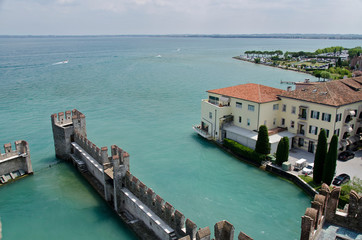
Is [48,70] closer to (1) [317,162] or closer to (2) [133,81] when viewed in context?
(2) [133,81]

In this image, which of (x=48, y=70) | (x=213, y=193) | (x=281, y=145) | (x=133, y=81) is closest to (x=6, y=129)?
(x=213, y=193)

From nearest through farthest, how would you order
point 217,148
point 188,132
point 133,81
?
point 217,148 < point 188,132 < point 133,81

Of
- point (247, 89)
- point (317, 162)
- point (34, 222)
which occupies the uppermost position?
point (247, 89)

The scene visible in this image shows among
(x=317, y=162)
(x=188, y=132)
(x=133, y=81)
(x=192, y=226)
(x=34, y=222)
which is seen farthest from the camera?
(x=133, y=81)

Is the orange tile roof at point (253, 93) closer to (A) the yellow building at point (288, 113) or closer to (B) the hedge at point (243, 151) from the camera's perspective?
(A) the yellow building at point (288, 113)

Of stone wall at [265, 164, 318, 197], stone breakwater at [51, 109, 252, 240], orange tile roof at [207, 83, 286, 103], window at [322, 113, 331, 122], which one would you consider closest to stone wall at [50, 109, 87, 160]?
stone breakwater at [51, 109, 252, 240]

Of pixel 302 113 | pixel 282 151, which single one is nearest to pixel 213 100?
pixel 302 113

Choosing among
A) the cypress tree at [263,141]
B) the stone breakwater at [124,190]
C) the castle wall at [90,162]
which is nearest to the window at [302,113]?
the cypress tree at [263,141]
